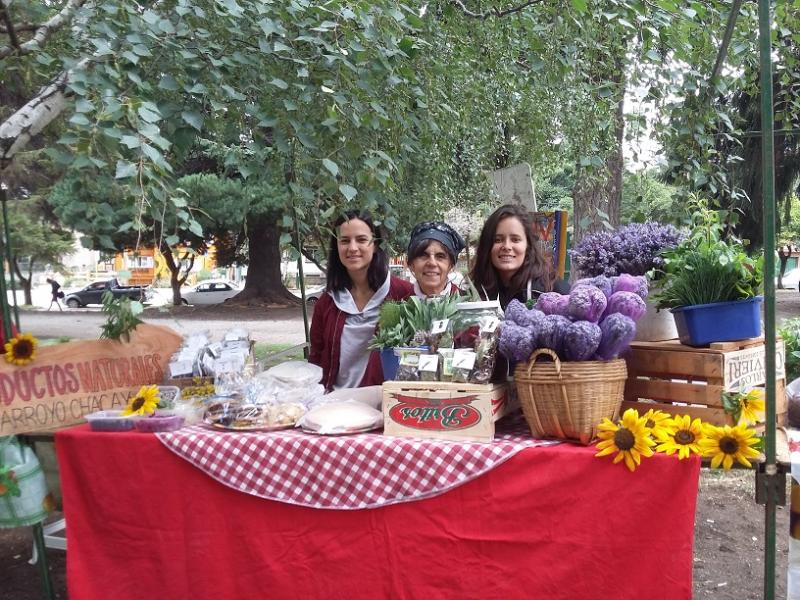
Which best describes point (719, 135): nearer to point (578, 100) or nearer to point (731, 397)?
point (578, 100)

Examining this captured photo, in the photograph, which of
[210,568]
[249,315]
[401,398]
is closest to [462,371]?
[401,398]

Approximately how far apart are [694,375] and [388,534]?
1.00 m

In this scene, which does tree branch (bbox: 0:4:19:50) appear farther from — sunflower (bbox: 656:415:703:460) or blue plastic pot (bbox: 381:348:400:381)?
sunflower (bbox: 656:415:703:460)

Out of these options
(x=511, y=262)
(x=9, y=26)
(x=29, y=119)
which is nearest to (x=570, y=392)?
(x=511, y=262)

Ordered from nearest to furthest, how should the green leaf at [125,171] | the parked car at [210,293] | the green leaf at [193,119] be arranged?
the green leaf at [125,171] < the green leaf at [193,119] < the parked car at [210,293]

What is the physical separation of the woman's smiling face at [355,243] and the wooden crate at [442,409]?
0.89m

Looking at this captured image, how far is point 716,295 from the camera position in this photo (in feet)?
6.11

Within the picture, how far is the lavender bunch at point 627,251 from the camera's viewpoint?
83.2 inches

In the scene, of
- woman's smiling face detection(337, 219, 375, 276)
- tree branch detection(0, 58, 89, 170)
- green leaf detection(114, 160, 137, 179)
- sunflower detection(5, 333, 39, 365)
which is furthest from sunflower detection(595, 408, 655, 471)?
tree branch detection(0, 58, 89, 170)

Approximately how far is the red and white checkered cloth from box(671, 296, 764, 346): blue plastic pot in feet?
1.88

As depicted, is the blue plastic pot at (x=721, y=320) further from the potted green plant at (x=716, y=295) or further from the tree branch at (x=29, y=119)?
the tree branch at (x=29, y=119)

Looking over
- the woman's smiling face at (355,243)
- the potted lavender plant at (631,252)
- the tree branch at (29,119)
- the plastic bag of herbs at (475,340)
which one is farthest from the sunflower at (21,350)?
the potted lavender plant at (631,252)

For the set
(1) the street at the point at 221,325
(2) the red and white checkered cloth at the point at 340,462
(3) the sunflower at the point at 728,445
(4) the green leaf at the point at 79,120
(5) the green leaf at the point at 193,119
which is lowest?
(1) the street at the point at 221,325

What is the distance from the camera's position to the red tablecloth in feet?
5.57
